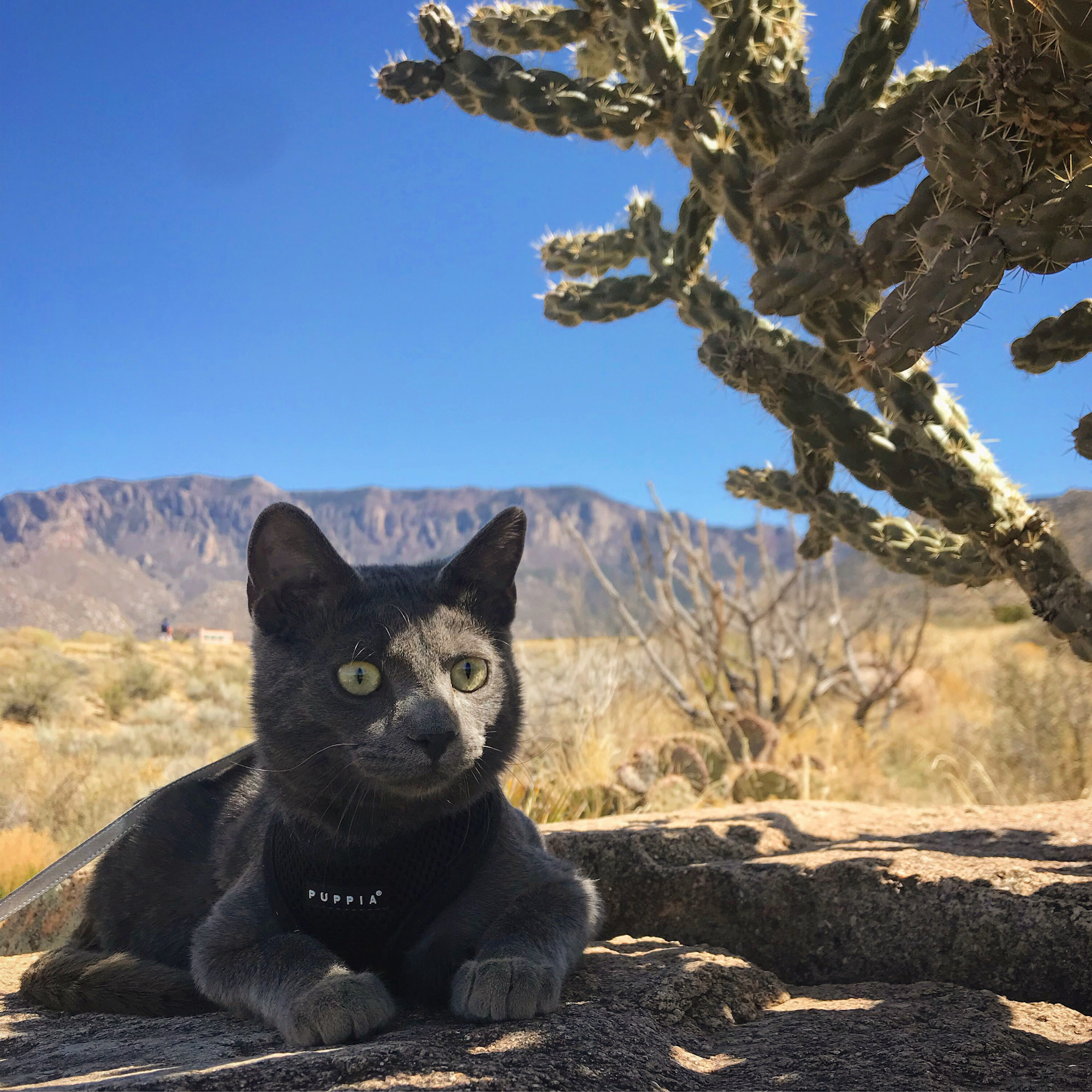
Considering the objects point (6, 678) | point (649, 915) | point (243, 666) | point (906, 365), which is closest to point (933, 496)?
point (906, 365)

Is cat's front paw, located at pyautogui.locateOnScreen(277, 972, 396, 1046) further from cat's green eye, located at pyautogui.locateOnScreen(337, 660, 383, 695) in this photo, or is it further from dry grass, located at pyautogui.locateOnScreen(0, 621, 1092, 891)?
dry grass, located at pyautogui.locateOnScreen(0, 621, 1092, 891)

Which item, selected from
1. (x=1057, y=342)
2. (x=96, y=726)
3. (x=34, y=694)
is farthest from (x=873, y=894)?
(x=96, y=726)

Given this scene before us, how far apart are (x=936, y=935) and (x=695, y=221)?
137 inches

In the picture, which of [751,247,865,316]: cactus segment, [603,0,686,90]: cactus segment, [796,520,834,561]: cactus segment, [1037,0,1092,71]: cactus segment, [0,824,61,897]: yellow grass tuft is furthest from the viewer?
[0,824,61,897]: yellow grass tuft

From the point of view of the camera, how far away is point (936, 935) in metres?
2.71

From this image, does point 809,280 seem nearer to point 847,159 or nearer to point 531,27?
point 847,159

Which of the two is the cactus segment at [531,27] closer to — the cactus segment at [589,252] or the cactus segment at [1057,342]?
the cactus segment at [589,252]

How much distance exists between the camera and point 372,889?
2174 millimetres

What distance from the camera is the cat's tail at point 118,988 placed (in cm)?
245

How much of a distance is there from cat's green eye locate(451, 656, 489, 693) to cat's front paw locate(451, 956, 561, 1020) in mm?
673

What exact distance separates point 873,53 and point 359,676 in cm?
316

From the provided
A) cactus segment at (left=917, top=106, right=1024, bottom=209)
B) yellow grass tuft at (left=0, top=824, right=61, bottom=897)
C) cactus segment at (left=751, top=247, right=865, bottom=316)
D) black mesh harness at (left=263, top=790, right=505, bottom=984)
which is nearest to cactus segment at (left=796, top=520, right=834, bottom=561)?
cactus segment at (left=751, top=247, right=865, bottom=316)

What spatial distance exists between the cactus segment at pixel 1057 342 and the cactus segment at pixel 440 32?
3.15 m

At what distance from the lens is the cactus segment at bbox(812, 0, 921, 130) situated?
3314 millimetres
